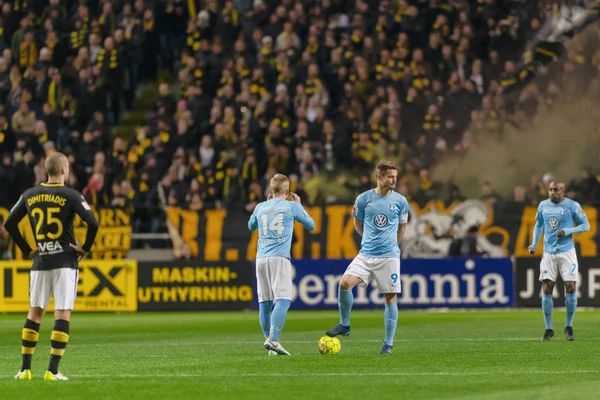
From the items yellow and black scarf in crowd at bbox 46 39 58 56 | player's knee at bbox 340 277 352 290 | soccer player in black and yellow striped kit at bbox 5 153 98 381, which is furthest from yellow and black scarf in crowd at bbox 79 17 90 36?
soccer player in black and yellow striped kit at bbox 5 153 98 381

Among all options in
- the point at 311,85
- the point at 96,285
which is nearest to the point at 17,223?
the point at 96,285

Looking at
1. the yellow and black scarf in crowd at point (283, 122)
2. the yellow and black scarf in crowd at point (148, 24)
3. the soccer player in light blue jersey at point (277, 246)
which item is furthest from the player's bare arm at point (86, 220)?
the yellow and black scarf in crowd at point (148, 24)

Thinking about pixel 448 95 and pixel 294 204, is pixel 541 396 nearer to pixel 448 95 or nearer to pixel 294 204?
pixel 294 204

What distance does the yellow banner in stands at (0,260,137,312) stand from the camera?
28562 millimetres

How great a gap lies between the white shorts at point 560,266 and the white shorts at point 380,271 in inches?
152

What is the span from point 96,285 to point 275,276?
14765 millimetres

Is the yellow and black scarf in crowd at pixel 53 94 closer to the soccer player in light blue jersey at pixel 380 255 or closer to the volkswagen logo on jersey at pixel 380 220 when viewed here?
the soccer player in light blue jersey at pixel 380 255

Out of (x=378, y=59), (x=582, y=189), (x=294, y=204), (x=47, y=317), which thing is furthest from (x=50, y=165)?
(x=378, y=59)

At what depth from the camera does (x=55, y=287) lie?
11.0 meters

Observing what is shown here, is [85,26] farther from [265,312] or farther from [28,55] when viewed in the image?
[265,312]

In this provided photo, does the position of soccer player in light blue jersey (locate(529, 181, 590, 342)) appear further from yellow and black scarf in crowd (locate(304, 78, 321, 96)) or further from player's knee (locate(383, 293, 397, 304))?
yellow and black scarf in crowd (locate(304, 78, 321, 96))

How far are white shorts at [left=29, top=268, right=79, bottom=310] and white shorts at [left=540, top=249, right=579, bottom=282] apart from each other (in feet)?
28.4

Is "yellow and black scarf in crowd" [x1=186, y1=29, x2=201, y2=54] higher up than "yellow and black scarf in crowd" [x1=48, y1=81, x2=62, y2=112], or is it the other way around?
"yellow and black scarf in crowd" [x1=186, y1=29, x2=201, y2=54]

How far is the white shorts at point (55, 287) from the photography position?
36.0 feet
